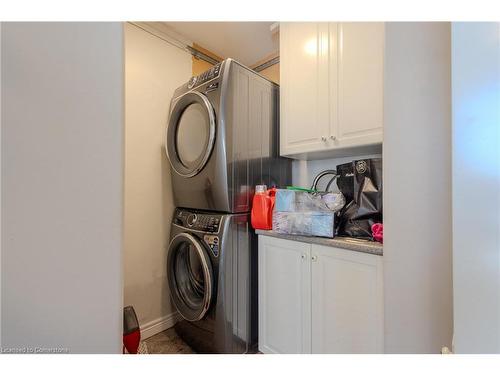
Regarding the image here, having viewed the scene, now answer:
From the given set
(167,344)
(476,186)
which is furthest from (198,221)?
(476,186)

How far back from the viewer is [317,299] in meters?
1.13

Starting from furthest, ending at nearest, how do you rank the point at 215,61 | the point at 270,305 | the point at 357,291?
1. the point at 215,61
2. the point at 270,305
3. the point at 357,291

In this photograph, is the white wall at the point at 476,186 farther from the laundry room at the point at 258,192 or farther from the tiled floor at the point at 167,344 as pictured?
the tiled floor at the point at 167,344

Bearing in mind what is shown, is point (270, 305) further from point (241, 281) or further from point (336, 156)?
point (336, 156)

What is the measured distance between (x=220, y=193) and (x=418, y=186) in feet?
3.28

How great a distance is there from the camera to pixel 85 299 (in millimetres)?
411

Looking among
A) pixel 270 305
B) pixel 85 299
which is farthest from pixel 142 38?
pixel 270 305

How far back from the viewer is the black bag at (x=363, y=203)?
107 cm

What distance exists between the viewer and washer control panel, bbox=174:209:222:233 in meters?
1.33

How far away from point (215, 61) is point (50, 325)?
2288 mm

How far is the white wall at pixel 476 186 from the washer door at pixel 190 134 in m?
1.12

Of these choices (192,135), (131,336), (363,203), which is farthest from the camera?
(192,135)

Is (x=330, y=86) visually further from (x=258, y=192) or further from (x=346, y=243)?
(x=346, y=243)

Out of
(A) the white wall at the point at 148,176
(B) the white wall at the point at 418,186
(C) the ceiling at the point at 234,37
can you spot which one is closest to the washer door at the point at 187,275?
(A) the white wall at the point at 148,176
